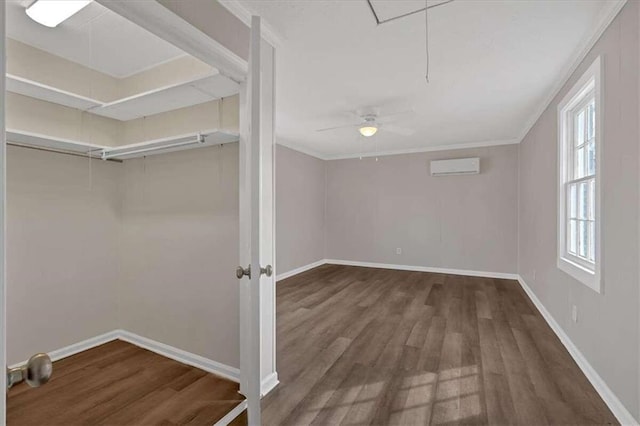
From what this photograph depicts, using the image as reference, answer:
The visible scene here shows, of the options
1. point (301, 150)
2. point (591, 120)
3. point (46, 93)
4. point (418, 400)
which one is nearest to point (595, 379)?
point (418, 400)

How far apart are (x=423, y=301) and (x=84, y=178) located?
4006 mm

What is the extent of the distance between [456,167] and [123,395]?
221 inches

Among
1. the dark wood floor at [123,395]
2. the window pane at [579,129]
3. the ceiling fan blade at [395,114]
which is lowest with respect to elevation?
the dark wood floor at [123,395]

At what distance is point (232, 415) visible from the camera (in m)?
1.81

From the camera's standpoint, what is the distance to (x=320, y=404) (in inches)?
72.8

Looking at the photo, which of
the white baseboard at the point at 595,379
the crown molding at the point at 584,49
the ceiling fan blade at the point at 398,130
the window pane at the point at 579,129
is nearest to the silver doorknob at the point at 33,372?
the white baseboard at the point at 595,379

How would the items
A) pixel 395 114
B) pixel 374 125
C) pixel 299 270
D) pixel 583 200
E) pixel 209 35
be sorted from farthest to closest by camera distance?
1. pixel 299 270
2. pixel 374 125
3. pixel 395 114
4. pixel 583 200
5. pixel 209 35

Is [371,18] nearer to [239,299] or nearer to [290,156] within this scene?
[239,299]

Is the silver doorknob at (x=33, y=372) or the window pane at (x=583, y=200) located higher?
the window pane at (x=583, y=200)

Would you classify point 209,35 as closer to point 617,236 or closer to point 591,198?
point 617,236

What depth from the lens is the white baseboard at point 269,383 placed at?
1.95m

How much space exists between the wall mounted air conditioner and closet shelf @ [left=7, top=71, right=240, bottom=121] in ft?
15.1

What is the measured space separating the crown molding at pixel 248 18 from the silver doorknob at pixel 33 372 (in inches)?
72.0

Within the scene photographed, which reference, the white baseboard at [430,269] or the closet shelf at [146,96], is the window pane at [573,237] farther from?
the closet shelf at [146,96]
